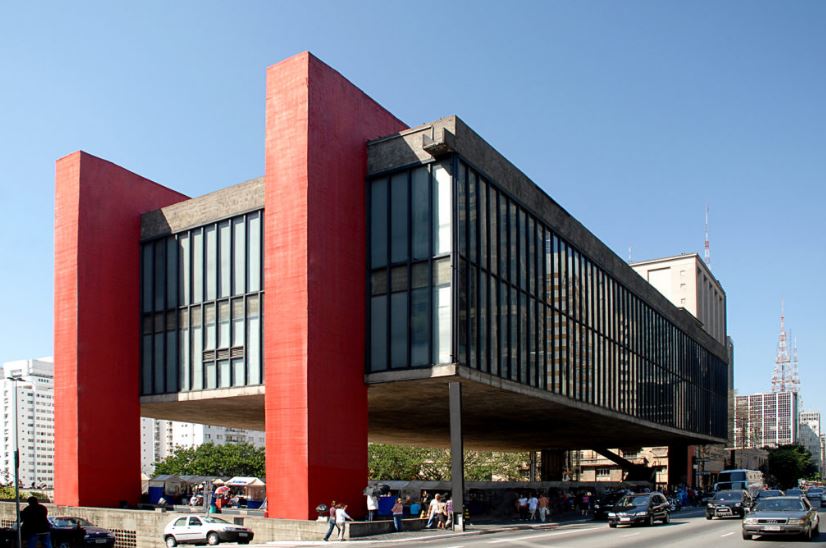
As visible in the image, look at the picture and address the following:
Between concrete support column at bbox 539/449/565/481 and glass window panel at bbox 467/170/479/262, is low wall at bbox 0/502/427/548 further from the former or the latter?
concrete support column at bbox 539/449/565/481

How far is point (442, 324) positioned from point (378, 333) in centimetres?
326

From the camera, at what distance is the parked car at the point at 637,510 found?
34.9 metres

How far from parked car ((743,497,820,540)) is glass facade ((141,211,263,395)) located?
21.4m

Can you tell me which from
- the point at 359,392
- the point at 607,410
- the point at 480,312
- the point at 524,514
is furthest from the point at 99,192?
the point at 607,410

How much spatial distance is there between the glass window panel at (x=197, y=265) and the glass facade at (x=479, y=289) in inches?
398

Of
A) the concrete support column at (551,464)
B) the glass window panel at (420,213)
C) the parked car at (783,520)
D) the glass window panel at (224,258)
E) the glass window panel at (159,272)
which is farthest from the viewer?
the concrete support column at (551,464)

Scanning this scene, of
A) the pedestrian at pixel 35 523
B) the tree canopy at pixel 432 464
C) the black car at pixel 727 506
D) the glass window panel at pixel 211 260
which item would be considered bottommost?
the tree canopy at pixel 432 464

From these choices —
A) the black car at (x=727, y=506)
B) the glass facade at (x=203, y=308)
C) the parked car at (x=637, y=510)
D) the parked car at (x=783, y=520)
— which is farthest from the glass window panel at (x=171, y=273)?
the parked car at (x=783, y=520)

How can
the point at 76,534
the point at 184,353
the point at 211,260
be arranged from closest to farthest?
the point at 76,534 → the point at 211,260 → the point at 184,353

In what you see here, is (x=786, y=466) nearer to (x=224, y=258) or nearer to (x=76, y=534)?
(x=224, y=258)

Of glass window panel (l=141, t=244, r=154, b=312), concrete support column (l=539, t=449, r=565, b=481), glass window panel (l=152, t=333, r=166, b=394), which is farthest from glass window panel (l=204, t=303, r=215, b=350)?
concrete support column (l=539, t=449, r=565, b=481)

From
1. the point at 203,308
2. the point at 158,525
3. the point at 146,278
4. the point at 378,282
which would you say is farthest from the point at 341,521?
the point at 146,278

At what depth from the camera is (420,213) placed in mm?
35000

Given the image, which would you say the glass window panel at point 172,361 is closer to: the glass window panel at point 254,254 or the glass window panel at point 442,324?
the glass window panel at point 254,254
